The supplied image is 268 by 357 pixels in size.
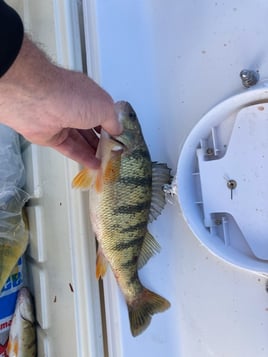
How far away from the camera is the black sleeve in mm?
586

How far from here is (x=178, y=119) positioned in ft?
3.39

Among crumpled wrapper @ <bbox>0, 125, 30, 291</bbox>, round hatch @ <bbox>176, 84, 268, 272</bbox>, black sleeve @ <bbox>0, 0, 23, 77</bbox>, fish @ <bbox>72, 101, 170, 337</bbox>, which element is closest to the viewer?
black sleeve @ <bbox>0, 0, 23, 77</bbox>

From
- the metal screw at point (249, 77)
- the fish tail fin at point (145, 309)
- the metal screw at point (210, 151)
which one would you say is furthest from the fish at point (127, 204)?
the metal screw at point (249, 77)

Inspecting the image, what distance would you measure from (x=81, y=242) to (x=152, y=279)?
0.66 ft

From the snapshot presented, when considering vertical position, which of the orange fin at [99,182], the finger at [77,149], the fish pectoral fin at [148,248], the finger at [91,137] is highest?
the finger at [91,137]

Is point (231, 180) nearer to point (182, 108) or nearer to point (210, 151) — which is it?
point (210, 151)

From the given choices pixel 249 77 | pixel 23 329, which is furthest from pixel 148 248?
pixel 23 329

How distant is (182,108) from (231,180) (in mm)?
227

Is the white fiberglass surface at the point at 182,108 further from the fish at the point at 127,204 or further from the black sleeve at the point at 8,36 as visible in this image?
the black sleeve at the point at 8,36

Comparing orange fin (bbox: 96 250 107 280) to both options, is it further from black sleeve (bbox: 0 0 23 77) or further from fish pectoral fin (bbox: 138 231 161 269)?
black sleeve (bbox: 0 0 23 77)

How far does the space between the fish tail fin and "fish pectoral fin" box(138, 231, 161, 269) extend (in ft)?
0.24

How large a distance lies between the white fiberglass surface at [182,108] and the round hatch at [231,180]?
0.21ft

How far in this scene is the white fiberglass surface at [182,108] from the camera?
3.05 feet

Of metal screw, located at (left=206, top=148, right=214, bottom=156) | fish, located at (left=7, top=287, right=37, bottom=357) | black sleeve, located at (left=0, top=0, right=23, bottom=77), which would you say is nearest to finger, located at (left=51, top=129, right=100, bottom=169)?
metal screw, located at (left=206, top=148, right=214, bottom=156)
